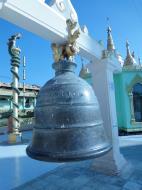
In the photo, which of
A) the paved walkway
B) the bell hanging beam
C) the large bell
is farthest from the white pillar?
the large bell

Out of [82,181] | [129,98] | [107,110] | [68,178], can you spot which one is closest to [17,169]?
[68,178]

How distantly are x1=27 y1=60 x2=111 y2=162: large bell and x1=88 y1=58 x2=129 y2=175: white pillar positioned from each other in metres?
3.01

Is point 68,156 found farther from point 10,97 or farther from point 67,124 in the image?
point 10,97

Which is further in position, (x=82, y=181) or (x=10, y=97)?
(x=10, y=97)

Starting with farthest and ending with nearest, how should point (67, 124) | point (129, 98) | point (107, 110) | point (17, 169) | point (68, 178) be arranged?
point (129, 98) < point (17, 169) < point (107, 110) < point (68, 178) < point (67, 124)

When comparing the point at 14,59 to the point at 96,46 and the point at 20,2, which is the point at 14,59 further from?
the point at 20,2

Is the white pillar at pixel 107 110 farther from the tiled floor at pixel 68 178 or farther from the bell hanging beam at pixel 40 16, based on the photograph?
the bell hanging beam at pixel 40 16

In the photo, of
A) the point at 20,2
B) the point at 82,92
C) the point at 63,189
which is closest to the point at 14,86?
the point at 63,189

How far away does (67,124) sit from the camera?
4.30 feet

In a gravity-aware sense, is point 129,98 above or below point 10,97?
below

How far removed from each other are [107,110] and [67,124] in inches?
128

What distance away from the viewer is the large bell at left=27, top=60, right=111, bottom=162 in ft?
4.08

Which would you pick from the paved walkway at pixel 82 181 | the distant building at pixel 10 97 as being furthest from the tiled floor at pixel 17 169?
the distant building at pixel 10 97

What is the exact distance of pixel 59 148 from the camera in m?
1.24
